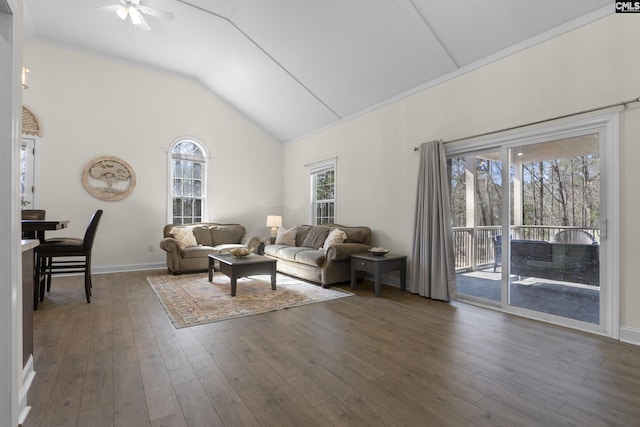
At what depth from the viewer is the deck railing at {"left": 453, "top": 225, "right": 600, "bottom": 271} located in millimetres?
3254

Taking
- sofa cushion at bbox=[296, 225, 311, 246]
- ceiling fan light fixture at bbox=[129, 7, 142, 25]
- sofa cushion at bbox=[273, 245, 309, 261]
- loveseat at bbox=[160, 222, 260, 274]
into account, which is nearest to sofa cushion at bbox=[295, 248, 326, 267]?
sofa cushion at bbox=[273, 245, 309, 261]

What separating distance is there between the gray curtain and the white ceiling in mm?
1132

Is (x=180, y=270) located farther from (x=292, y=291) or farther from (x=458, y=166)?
(x=458, y=166)

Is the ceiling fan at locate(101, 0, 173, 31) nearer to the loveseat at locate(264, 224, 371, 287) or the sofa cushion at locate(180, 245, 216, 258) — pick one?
the sofa cushion at locate(180, 245, 216, 258)

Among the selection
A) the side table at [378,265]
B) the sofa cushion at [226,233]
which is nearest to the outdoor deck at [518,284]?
the side table at [378,265]

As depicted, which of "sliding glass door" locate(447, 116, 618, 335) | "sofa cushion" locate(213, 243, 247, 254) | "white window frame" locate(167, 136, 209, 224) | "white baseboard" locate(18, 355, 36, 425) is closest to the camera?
"white baseboard" locate(18, 355, 36, 425)

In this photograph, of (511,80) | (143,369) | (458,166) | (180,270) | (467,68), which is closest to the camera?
(143,369)

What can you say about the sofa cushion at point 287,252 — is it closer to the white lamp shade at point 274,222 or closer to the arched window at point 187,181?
the white lamp shade at point 274,222

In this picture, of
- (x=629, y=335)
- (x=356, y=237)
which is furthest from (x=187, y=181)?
(x=629, y=335)

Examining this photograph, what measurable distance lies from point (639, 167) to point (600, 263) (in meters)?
0.87

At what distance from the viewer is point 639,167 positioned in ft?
8.35

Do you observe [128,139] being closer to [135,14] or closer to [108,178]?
[108,178]

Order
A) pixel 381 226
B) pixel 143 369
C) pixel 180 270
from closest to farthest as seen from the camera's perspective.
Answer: pixel 143 369
pixel 381 226
pixel 180 270

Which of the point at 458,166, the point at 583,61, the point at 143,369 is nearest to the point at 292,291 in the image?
the point at 143,369
